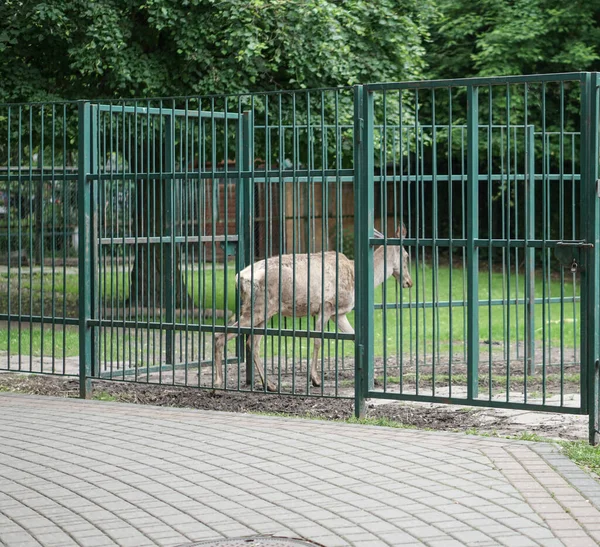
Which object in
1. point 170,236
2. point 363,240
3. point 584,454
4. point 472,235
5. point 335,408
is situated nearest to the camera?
point 584,454

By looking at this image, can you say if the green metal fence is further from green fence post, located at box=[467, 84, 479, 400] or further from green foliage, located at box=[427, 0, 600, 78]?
green foliage, located at box=[427, 0, 600, 78]

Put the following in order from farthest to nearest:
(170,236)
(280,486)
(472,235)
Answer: (170,236) → (472,235) → (280,486)

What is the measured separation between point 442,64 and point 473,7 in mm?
1654

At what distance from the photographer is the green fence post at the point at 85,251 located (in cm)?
1070

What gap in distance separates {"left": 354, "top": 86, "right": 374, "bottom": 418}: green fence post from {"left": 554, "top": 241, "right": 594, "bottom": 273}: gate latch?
1.65m

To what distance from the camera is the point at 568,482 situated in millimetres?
6824

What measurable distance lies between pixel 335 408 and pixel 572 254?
2.79 meters

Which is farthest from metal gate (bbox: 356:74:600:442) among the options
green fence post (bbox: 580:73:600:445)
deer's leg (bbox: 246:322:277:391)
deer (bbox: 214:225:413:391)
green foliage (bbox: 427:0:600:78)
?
green foliage (bbox: 427:0:600:78)

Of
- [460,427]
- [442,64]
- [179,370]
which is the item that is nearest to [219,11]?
[179,370]

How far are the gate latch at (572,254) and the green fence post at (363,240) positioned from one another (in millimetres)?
1648

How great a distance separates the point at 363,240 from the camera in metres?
9.20

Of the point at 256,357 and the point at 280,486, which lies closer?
the point at 280,486

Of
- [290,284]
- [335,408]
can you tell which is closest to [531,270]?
[290,284]

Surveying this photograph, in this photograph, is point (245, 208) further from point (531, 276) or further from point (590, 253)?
point (590, 253)
